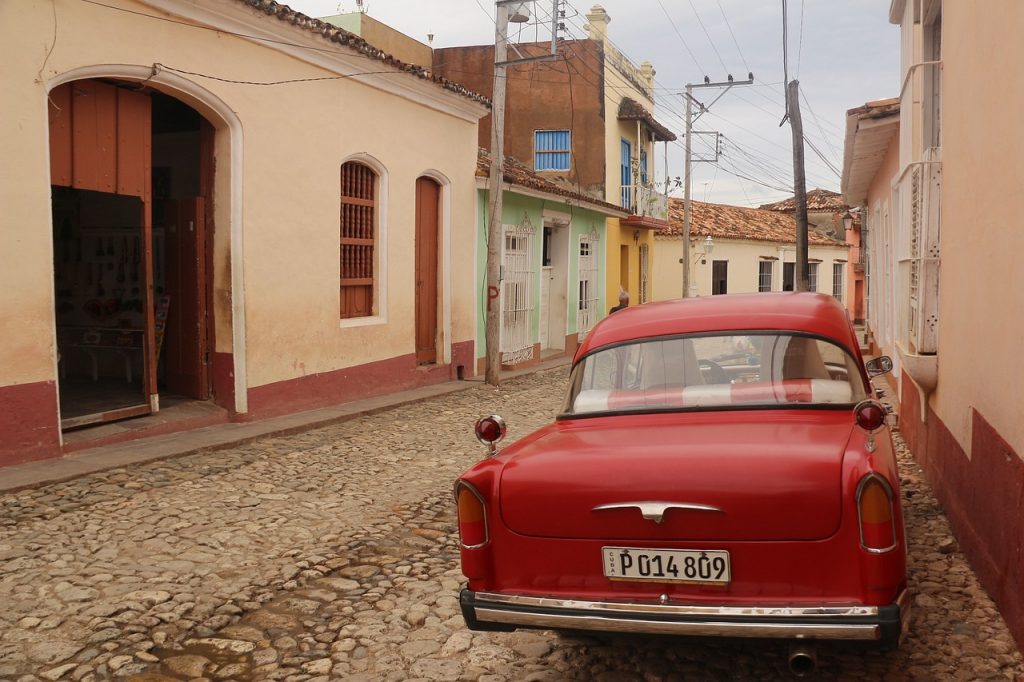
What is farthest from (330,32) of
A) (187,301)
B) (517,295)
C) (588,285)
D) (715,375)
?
(588,285)

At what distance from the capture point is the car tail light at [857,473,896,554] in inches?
119

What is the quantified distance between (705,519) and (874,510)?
0.54 m

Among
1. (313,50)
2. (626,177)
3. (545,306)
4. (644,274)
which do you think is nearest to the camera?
(313,50)

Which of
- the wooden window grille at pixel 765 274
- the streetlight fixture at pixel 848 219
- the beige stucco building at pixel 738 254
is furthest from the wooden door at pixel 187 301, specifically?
the wooden window grille at pixel 765 274

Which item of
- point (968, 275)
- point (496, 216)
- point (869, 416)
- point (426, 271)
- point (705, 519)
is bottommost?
point (705, 519)

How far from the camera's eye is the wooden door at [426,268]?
13656 mm

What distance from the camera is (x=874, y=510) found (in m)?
3.03

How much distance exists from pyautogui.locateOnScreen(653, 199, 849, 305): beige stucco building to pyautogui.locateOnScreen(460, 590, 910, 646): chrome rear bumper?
29.3 meters

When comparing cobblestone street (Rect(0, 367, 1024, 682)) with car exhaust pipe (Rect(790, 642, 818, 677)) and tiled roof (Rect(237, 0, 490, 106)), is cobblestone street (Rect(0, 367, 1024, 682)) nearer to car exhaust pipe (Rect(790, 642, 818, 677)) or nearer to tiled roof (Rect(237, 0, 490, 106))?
car exhaust pipe (Rect(790, 642, 818, 677))

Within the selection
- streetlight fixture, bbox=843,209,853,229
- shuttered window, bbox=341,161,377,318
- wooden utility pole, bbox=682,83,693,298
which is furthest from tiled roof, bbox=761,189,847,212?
shuttered window, bbox=341,161,377,318

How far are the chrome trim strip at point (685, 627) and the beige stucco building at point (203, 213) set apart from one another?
17.5 ft

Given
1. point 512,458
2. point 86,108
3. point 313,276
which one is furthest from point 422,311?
point 512,458

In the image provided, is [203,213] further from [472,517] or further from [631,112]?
[631,112]

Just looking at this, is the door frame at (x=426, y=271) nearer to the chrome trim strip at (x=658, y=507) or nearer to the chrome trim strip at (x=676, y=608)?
the chrome trim strip at (x=676, y=608)
